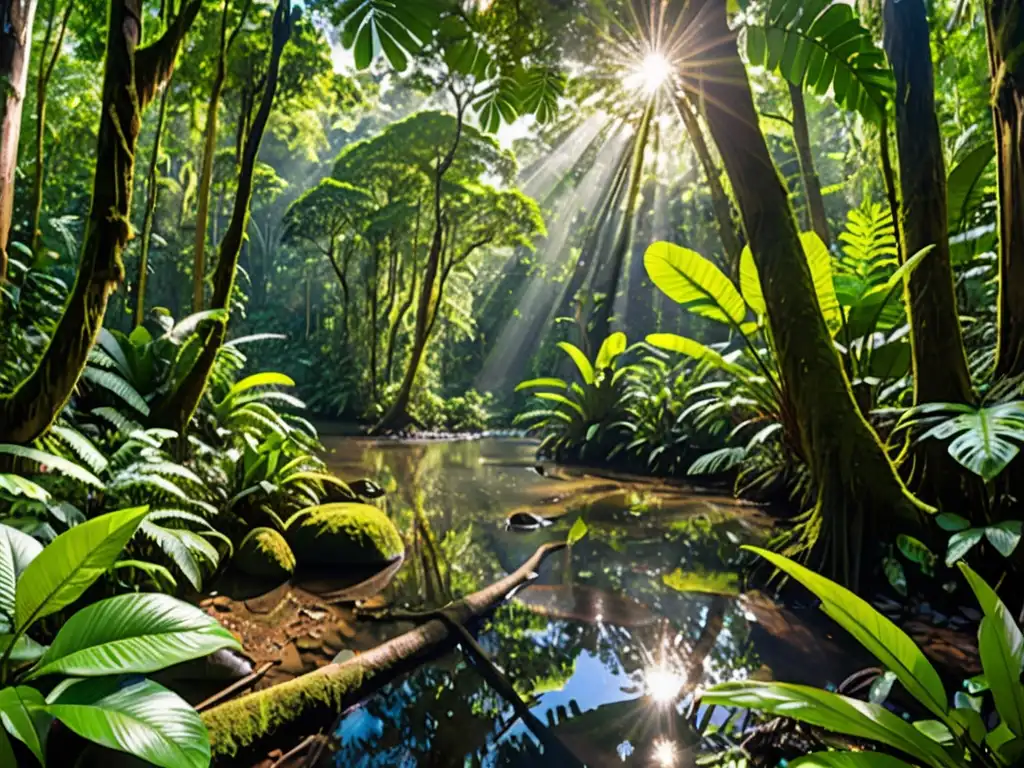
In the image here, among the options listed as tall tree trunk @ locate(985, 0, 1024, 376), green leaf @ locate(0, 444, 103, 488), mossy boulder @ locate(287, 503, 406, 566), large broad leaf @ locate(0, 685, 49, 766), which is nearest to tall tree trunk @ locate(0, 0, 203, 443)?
green leaf @ locate(0, 444, 103, 488)

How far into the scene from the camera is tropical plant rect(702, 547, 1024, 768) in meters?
1.04

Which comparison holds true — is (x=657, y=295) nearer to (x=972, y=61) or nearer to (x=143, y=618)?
(x=972, y=61)

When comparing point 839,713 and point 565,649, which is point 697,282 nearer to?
point 565,649

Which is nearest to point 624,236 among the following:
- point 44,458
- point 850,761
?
point 44,458

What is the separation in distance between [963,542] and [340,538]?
3.07 m

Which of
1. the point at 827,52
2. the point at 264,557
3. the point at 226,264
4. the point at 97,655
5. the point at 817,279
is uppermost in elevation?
the point at 827,52

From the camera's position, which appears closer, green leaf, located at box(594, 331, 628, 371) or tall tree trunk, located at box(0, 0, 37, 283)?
tall tree trunk, located at box(0, 0, 37, 283)

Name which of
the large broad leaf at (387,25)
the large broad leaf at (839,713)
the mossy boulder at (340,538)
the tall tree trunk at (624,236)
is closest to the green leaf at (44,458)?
the mossy boulder at (340,538)

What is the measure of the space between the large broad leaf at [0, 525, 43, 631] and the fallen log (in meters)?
0.54

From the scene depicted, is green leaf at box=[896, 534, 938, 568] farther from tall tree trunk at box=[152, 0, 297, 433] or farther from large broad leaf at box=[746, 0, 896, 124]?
tall tree trunk at box=[152, 0, 297, 433]

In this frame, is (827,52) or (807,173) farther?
(807,173)

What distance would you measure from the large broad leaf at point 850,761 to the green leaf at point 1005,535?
5.07 ft

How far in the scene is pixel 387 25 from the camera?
3303 mm

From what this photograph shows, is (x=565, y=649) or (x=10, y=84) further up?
(x=10, y=84)
